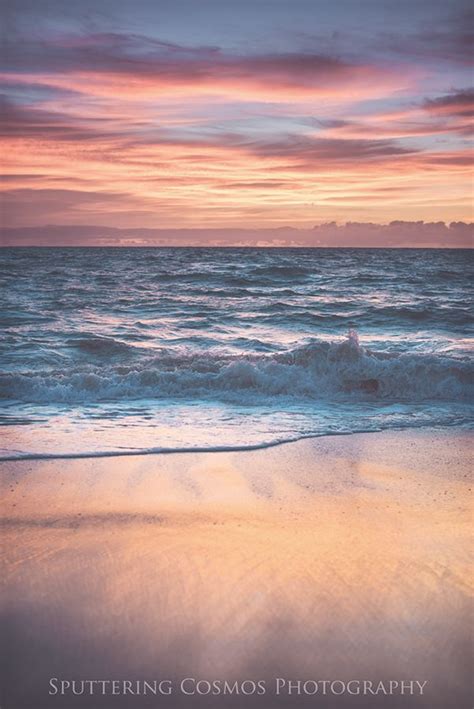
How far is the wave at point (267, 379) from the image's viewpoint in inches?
374

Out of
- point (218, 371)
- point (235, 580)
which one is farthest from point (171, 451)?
point (218, 371)

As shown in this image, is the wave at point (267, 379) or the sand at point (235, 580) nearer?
the sand at point (235, 580)

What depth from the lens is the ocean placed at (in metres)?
7.29

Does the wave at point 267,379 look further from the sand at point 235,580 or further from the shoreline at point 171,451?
the sand at point 235,580

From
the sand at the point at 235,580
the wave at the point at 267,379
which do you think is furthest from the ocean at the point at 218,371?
the sand at the point at 235,580

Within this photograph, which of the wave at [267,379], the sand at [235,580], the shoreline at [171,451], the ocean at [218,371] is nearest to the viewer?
the sand at [235,580]

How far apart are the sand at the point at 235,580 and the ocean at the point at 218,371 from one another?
142cm

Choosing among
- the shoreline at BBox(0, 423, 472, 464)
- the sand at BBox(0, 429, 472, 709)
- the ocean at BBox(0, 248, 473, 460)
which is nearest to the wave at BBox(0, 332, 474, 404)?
the ocean at BBox(0, 248, 473, 460)

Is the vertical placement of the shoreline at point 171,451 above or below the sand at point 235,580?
below

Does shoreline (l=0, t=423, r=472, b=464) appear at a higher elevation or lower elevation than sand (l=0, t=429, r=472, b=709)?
lower

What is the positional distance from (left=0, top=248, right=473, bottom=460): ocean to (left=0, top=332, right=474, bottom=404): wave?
2 cm

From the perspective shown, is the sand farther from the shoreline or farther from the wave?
the wave

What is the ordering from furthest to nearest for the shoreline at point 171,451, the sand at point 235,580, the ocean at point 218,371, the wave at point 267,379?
the wave at point 267,379 < the ocean at point 218,371 < the shoreline at point 171,451 < the sand at point 235,580

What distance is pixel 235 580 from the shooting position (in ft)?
11.7
